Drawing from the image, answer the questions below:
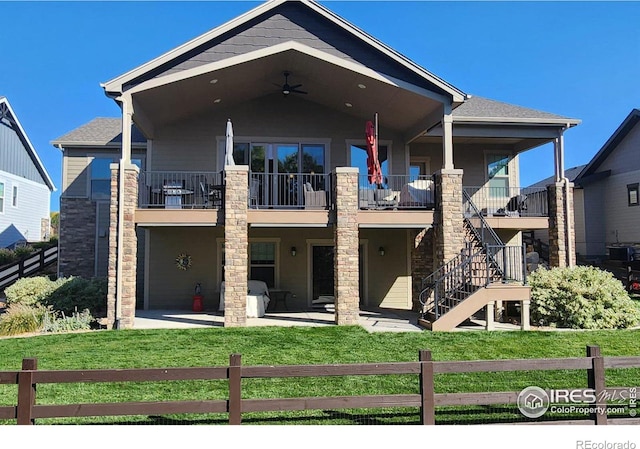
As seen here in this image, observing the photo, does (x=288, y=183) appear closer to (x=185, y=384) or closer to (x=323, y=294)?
(x=323, y=294)

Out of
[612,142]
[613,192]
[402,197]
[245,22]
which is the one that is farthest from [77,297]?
A: [612,142]

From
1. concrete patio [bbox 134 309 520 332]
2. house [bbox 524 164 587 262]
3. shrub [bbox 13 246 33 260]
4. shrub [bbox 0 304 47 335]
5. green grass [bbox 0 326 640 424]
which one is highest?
house [bbox 524 164 587 262]

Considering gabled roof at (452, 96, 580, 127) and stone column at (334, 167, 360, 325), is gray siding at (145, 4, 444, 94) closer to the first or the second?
gabled roof at (452, 96, 580, 127)

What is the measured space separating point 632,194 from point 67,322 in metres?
23.5

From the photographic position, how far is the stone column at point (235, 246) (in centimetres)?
1062

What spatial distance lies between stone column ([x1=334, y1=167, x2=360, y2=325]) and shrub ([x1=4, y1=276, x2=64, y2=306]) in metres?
7.98

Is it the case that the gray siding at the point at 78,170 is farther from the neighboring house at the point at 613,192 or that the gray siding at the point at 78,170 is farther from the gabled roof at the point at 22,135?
the neighboring house at the point at 613,192

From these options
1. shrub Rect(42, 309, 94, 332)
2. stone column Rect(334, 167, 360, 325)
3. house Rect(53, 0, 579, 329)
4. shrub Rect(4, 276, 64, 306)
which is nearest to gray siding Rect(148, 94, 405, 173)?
house Rect(53, 0, 579, 329)

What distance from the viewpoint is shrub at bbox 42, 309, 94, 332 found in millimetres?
10419

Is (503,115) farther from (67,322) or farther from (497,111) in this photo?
(67,322)

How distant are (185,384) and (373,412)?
2893 millimetres

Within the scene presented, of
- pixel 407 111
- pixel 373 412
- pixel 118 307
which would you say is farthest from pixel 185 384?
pixel 407 111

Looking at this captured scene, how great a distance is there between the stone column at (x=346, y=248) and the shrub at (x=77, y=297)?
6620 mm

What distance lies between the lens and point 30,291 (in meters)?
12.3
